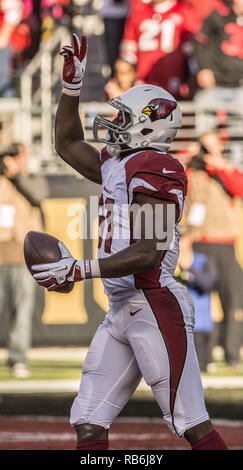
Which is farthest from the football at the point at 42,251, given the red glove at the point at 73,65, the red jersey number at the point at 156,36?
the red jersey number at the point at 156,36

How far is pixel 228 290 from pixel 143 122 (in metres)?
4.65

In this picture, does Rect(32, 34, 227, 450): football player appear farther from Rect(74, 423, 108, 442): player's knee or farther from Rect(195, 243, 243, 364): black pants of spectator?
Rect(195, 243, 243, 364): black pants of spectator

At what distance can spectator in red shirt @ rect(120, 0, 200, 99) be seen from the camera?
9.94 m

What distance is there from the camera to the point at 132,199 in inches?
146

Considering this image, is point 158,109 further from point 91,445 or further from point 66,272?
point 91,445

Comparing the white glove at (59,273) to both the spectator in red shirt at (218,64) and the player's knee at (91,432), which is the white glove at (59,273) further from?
the spectator in red shirt at (218,64)

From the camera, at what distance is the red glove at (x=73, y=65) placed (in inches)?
158

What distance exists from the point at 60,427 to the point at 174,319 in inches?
105

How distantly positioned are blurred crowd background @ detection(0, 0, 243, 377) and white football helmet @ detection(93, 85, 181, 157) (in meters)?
4.01

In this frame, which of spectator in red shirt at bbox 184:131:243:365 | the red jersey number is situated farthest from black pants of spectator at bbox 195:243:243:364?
the red jersey number

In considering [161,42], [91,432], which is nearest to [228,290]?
[161,42]

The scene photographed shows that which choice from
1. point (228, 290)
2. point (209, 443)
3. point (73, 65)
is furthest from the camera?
point (228, 290)

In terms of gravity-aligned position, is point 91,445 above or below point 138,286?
below

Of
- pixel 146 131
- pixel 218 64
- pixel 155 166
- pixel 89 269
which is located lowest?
pixel 89 269
